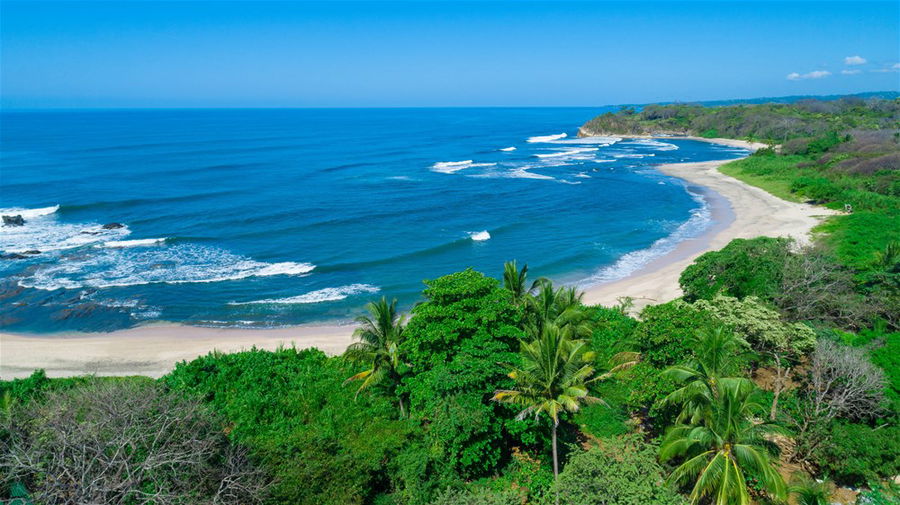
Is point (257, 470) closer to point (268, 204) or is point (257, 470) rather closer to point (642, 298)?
point (642, 298)

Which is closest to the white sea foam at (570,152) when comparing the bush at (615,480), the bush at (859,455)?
the bush at (859,455)

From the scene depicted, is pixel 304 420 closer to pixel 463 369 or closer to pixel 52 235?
pixel 463 369

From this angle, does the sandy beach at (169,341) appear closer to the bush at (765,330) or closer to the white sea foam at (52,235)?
the bush at (765,330)

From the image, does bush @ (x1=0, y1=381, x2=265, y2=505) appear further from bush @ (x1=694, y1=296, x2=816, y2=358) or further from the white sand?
the white sand

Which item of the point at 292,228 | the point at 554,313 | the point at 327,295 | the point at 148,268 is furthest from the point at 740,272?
the point at 148,268

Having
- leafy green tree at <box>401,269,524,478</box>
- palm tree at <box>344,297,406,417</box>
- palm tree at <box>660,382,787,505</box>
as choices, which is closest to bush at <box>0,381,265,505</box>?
palm tree at <box>344,297,406,417</box>

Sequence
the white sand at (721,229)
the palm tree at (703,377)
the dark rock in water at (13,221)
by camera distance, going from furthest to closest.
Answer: the dark rock in water at (13,221)
the white sand at (721,229)
the palm tree at (703,377)
